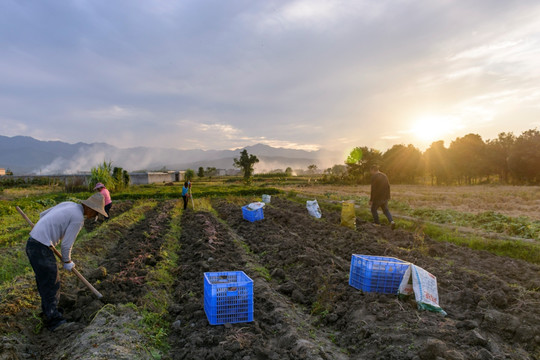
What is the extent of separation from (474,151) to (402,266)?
5957cm

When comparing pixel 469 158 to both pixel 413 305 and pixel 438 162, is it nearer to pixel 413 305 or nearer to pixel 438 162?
pixel 438 162

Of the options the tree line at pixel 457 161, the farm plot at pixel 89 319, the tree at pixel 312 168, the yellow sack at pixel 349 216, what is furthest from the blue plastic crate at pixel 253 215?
the tree at pixel 312 168

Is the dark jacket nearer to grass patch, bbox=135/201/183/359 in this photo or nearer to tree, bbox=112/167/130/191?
grass patch, bbox=135/201/183/359

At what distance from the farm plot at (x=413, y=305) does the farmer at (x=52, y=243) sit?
3526mm

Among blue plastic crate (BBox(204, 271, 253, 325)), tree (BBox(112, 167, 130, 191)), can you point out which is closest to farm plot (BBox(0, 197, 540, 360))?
blue plastic crate (BBox(204, 271, 253, 325))

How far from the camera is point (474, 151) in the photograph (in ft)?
180

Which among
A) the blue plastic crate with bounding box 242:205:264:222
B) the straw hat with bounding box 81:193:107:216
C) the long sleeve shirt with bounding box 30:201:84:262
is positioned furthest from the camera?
the blue plastic crate with bounding box 242:205:264:222

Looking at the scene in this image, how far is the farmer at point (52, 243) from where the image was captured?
465 cm

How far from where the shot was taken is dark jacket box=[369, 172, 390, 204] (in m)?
11.4

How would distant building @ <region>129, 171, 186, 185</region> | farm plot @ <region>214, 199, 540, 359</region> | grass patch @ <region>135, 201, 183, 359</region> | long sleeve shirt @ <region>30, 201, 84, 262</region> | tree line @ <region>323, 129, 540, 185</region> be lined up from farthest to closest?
distant building @ <region>129, 171, 186, 185</region> < tree line @ <region>323, 129, 540, 185</region> < long sleeve shirt @ <region>30, 201, 84, 262</region> < grass patch @ <region>135, 201, 183, 359</region> < farm plot @ <region>214, 199, 540, 359</region>

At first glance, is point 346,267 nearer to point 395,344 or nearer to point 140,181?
point 395,344

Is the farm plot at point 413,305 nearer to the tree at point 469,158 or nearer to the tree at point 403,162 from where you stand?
the tree at point 403,162

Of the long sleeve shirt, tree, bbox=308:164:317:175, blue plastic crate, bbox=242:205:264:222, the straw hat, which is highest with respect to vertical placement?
tree, bbox=308:164:317:175

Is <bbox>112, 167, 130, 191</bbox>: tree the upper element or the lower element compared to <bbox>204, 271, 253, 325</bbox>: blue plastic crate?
upper
